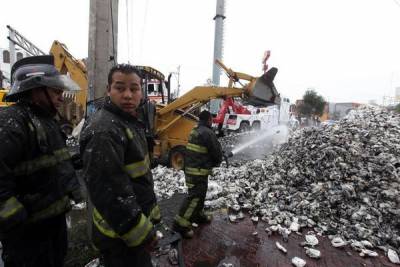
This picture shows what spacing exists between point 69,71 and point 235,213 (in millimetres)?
7594

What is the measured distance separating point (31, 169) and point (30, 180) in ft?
0.25

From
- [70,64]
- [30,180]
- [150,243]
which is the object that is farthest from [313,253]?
[70,64]

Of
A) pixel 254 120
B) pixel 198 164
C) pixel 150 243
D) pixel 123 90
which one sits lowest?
pixel 150 243

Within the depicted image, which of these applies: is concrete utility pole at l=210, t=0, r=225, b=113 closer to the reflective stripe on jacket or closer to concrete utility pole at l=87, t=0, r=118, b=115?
concrete utility pole at l=87, t=0, r=118, b=115

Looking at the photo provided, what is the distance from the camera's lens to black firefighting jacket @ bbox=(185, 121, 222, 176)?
141 inches

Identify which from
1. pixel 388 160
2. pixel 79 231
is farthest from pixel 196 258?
pixel 388 160

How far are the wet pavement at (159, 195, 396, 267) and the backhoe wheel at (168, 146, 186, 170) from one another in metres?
3.16

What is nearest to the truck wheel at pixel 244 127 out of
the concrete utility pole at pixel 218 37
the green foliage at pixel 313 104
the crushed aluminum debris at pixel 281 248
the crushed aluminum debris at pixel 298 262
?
the concrete utility pole at pixel 218 37

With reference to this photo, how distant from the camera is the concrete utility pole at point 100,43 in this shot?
4.65 m

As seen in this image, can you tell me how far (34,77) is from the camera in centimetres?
179

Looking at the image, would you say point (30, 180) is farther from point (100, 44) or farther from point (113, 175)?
point (100, 44)

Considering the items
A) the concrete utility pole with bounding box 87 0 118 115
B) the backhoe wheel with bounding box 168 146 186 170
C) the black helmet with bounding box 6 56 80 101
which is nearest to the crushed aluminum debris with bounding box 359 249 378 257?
the black helmet with bounding box 6 56 80 101

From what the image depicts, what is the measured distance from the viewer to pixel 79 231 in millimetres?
3770

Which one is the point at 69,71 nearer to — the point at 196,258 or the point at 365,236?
the point at 196,258
